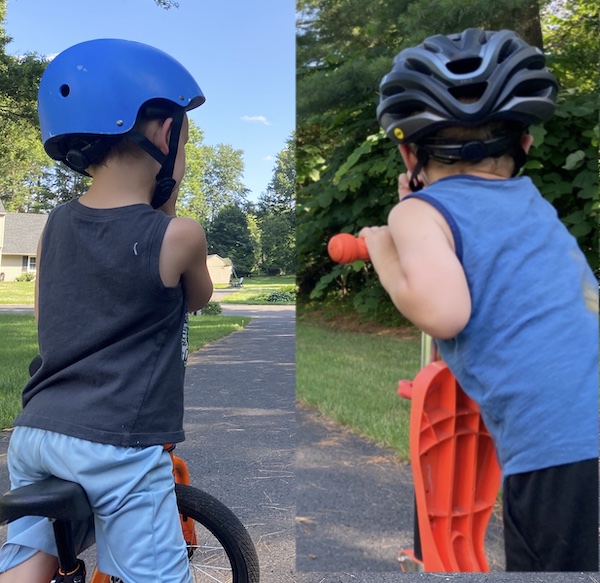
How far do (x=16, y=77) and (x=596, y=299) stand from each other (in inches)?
165

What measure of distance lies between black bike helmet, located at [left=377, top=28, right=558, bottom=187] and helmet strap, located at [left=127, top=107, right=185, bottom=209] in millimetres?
485

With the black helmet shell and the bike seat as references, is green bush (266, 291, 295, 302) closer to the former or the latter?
the black helmet shell

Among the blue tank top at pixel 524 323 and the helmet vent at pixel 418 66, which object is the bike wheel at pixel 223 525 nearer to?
the blue tank top at pixel 524 323

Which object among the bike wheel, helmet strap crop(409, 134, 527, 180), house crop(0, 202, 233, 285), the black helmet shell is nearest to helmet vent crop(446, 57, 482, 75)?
the black helmet shell

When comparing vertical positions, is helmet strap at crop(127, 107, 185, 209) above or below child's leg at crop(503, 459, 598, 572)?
above

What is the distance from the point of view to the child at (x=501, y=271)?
4.42 feet

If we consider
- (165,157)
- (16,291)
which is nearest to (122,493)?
(165,157)

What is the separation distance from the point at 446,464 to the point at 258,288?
0.75 meters

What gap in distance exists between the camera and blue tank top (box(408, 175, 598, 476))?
1348 millimetres

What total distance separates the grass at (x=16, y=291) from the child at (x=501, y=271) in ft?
6.43

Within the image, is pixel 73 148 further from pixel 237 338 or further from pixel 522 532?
pixel 237 338

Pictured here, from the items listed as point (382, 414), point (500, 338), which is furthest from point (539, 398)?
point (382, 414)

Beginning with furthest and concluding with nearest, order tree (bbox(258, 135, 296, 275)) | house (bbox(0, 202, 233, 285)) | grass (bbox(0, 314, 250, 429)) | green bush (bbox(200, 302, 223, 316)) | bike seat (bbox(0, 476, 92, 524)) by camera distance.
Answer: grass (bbox(0, 314, 250, 429)) < house (bbox(0, 202, 233, 285)) < green bush (bbox(200, 302, 223, 316)) < tree (bbox(258, 135, 296, 275)) < bike seat (bbox(0, 476, 92, 524))

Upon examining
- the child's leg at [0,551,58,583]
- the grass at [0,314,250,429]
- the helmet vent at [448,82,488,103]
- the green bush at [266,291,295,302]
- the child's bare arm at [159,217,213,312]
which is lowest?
the grass at [0,314,250,429]
